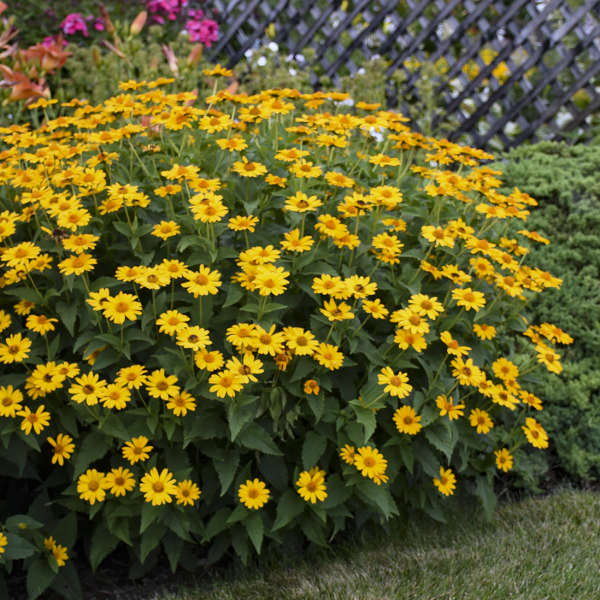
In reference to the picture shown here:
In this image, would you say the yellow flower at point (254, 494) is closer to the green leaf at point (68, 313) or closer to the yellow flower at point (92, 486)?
the yellow flower at point (92, 486)

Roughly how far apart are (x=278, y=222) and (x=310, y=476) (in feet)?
2.69

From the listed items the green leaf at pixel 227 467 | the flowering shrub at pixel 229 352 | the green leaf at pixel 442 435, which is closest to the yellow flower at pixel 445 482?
the flowering shrub at pixel 229 352

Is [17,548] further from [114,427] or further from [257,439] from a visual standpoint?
[257,439]

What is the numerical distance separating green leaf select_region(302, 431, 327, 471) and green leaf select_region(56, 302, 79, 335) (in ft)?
2.29

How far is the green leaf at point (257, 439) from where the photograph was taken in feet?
5.75

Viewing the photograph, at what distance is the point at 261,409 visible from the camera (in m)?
1.81

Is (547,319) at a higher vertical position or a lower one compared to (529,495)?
higher

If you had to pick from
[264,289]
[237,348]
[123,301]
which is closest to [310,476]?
[237,348]

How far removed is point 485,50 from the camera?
5195 mm

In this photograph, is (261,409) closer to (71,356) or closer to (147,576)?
(71,356)

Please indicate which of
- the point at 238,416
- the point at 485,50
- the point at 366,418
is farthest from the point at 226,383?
the point at 485,50

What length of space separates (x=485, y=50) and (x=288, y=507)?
173 inches

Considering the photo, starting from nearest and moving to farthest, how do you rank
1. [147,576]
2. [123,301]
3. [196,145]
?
[123,301], [147,576], [196,145]

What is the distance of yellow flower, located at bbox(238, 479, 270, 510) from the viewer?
1803 millimetres
